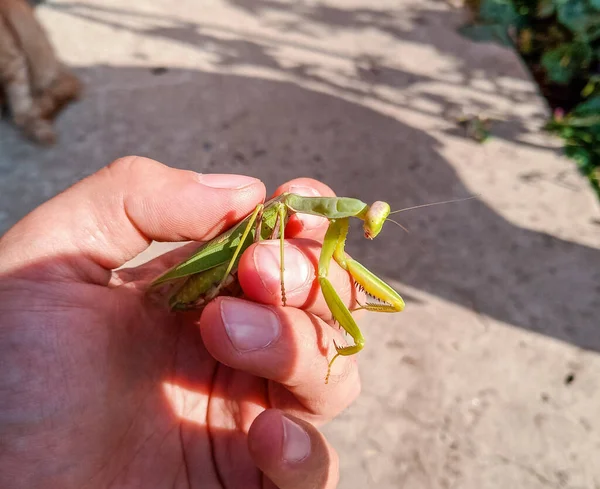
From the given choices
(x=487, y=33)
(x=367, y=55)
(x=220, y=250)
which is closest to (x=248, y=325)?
(x=220, y=250)

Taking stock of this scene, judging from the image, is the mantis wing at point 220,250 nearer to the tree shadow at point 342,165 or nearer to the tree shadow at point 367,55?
the tree shadow at point 342,165

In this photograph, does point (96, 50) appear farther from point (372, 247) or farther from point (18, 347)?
point (18, 347)

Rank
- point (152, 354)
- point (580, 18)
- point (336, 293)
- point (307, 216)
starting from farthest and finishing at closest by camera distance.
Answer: point (580, 18) < point (307, 216) < point (152, 354) < point (336, 293)

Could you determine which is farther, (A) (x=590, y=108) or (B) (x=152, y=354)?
(A) (x=590, y=108)

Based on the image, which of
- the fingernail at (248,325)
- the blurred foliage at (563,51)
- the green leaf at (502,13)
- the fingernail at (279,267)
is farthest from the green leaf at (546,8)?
the fingernail at (248,325)

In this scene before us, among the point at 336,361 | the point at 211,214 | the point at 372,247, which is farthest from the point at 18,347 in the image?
the point at 372,247

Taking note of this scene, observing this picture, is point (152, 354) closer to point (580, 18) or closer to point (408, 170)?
point (408, 170)
